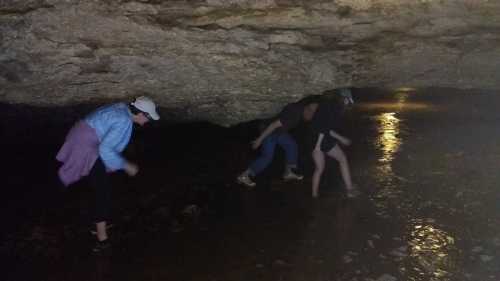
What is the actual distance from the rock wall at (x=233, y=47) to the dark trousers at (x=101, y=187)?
1.54m

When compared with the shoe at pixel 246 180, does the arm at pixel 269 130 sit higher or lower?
higher

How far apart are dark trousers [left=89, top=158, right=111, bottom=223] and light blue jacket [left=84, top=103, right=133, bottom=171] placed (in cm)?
21

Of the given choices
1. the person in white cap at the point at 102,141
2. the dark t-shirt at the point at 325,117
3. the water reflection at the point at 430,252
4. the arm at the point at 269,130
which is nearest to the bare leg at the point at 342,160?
the dark t-shirt at the point at 325,117

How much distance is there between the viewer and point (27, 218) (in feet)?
21.2

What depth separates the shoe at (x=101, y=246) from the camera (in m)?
5.53

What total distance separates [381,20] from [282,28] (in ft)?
3.87

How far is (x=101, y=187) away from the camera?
5320 millimetres

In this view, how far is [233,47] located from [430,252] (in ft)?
11.2

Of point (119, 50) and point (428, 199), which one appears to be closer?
point (119, 50)

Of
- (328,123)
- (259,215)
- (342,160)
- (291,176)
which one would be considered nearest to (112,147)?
(259,215)

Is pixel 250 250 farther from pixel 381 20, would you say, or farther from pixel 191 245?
pixel 381 20

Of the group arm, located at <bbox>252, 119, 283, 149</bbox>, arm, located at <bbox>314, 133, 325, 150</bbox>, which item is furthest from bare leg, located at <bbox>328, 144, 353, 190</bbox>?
arm, located at <bbox>252, 119, 283, 149</bbox>

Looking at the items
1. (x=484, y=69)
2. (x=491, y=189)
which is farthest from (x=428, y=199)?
(x=484, y=69)

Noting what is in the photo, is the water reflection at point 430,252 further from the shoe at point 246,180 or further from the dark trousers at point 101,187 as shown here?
the dark trousers at point 101,187
